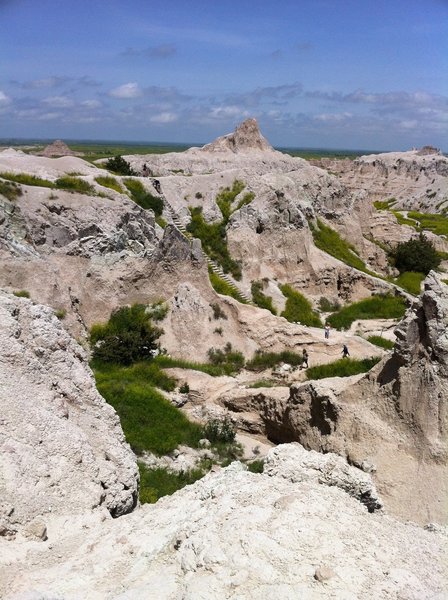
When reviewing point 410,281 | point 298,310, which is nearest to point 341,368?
point 298,310

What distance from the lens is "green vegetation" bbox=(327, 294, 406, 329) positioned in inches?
1016

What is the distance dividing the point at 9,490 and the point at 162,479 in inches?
186

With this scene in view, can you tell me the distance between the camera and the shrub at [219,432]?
13.8 m

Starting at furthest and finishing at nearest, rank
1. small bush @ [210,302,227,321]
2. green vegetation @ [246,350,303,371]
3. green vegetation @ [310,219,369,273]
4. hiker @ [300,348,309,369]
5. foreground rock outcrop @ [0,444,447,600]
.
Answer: green vegetation @ [310,219,369,273]
small bush @ [210,302,227,321]
green vegetation @ [246,350,303,371]
hiker @ [300,348,309,369]
foreground rock outcrop @ [0,444,447,600]

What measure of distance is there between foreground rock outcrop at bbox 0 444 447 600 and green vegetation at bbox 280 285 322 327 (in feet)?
60.1

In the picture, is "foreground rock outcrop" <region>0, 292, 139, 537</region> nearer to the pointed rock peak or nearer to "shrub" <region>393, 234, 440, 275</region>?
"shrub" <region>393, 234, 440, 275</region>

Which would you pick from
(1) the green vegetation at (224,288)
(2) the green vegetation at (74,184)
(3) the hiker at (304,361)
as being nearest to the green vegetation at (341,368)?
(3) the hiker at (304,361)

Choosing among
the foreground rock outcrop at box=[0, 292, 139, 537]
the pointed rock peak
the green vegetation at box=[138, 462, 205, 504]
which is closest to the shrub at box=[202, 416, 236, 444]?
the green vegetation at box=[138, 462, 205, 504]

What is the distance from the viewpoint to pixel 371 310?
2703cm

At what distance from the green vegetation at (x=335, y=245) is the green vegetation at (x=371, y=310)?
4.01 m

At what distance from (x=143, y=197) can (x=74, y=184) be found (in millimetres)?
4256

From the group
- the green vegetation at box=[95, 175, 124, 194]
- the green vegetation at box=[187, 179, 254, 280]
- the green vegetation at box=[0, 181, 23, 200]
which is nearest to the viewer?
the green vegetation at box=[0, 181, 23, 200]

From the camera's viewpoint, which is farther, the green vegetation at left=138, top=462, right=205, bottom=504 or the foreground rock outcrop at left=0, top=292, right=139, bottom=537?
the green vegetation at left=138, top=462, right=205, bottom=504

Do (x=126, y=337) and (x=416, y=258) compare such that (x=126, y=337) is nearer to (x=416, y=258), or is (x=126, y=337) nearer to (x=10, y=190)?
(x=10, y=190)
